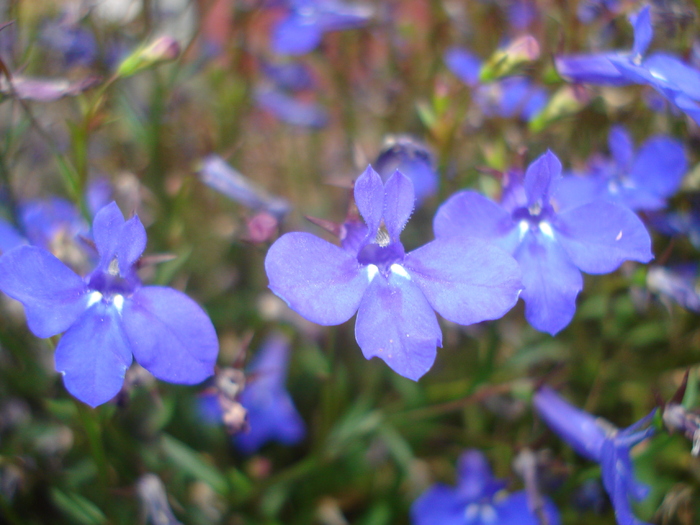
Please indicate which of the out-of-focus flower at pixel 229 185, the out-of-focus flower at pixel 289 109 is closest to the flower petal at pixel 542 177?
the out-of-focus flower at pixel 229 185

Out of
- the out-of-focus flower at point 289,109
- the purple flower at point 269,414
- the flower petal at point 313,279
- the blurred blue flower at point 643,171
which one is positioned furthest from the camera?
the out-of-focus flower at point 289,109

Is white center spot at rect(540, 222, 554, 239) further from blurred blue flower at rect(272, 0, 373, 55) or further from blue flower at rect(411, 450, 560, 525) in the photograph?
blurred blue flower at rect(272, 0, 373, 55)

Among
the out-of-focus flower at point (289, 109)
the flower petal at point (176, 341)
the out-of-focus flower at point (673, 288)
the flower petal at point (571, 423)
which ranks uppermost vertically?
the flower petal at point (176, 341)

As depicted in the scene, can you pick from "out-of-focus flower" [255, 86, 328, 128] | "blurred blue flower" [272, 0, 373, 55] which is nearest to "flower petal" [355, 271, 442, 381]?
"blurred blue flower" [272, 0, 373, 55]

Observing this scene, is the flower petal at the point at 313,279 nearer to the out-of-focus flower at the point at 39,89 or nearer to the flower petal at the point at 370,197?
the flower petal at the point at 370,197

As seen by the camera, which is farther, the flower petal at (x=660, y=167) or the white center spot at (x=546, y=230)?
the flower petal at (x=660, y=167)

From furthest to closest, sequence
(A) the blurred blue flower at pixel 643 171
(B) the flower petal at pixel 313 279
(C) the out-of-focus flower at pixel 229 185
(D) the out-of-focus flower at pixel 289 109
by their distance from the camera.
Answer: (D) the out-of-focus flower at pixel 289 109 < (C) the out-of-focus flower at pixel 229 185 < (A) the blurred blue flower at pixel 643 171 < (B) the flower petal at pixel 313 279
